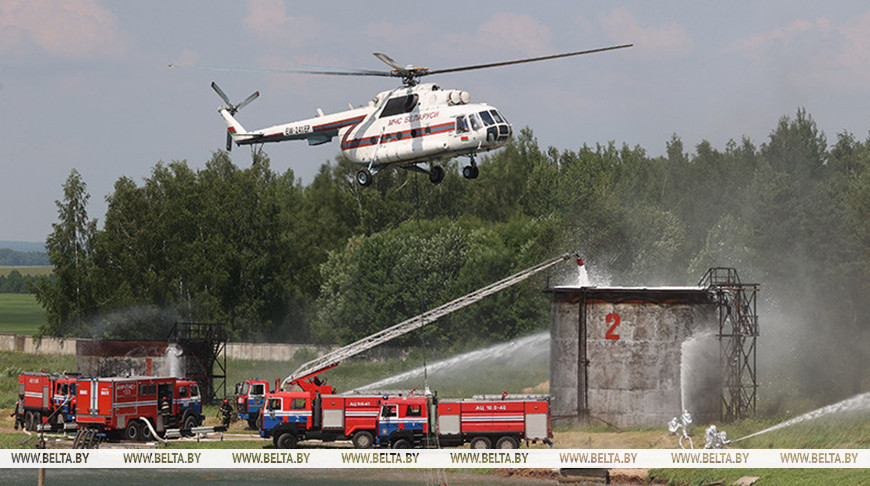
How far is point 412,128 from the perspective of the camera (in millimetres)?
40812

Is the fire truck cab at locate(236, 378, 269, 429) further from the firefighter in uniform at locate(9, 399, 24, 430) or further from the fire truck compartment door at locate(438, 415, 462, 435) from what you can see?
the fire truck compartment door at locate(438, 415, 462, 435)

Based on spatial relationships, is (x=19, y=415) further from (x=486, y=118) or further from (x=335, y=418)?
(x=486, y=118)

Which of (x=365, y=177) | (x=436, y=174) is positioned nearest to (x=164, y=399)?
(x=365, y=177)

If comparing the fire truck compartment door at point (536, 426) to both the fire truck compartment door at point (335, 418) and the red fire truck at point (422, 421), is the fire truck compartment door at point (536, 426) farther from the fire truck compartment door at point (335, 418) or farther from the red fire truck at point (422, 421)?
the fire truck compartment door at point (335, 418)

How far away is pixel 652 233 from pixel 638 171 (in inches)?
1072

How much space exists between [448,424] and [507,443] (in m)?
2.31

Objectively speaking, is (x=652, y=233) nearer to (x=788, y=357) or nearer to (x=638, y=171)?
(x=788, y=357)

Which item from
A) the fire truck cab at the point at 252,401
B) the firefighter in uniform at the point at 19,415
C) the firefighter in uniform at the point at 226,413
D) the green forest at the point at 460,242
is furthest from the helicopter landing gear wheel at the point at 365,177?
the green forest at the point at 460,242

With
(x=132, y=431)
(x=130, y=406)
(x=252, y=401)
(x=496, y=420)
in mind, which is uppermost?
(x=130, y=406)

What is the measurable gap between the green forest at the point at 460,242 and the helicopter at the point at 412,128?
34.4 meters

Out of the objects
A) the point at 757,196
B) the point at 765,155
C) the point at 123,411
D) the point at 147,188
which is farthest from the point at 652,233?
the point at 123,411

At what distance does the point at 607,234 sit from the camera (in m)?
88.1

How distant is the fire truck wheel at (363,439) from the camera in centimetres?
4353

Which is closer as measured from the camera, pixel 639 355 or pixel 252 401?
pixel 639 355
